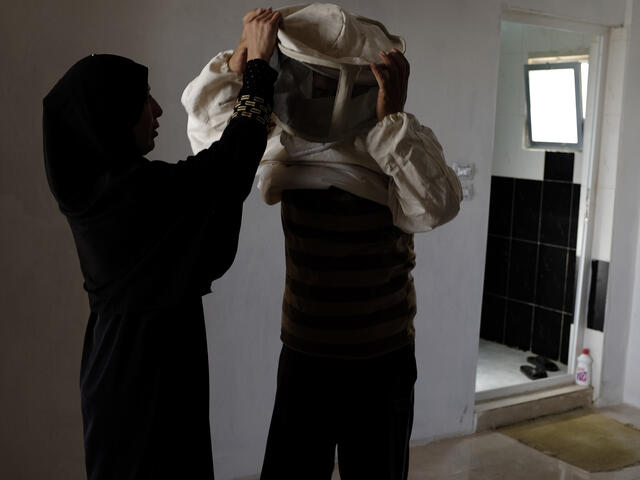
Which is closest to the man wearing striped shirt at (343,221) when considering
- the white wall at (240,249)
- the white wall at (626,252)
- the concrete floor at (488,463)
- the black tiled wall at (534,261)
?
the white wall at (240,249)

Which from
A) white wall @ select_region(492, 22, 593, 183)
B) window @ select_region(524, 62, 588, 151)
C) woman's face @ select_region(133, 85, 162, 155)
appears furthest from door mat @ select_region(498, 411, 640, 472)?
woman's face @ select_region(133, 85, 162, 155)

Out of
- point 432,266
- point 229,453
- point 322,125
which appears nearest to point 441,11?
point 432,266

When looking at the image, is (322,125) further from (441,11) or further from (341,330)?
(441,11)

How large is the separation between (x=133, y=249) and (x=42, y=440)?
4.19ft

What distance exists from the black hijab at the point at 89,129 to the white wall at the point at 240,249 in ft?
3.05

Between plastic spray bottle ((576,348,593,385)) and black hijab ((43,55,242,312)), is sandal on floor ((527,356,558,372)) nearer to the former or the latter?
plastic spray bottle ((576,348,593,385))

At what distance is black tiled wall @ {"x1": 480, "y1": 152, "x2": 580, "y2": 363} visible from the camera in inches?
158

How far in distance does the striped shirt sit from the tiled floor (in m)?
2.19

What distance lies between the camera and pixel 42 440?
2.31 meters

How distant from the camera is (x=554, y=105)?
390 centimetres

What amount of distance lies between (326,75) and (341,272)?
1.40 ft

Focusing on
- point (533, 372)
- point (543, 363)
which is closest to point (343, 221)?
point (533, 372)

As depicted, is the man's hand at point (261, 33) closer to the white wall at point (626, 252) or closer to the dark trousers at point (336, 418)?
the dark trousers at point (336, 418)

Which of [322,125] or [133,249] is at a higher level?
[322,125]
